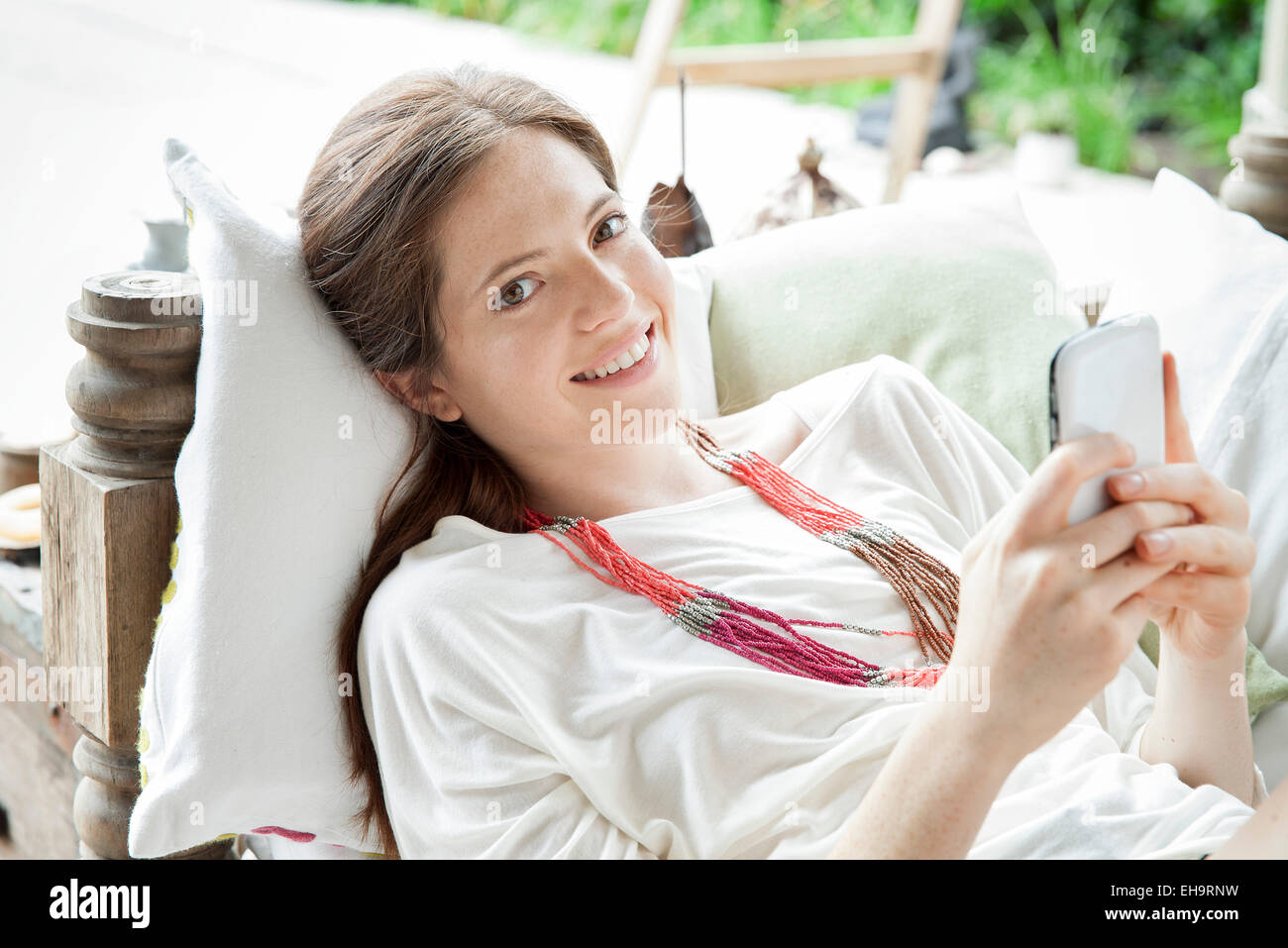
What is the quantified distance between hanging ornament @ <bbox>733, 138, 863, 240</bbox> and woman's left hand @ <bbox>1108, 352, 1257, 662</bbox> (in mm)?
996

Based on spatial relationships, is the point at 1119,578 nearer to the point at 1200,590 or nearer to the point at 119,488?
the point at 1200,590

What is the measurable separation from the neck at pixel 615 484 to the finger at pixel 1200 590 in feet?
1.72

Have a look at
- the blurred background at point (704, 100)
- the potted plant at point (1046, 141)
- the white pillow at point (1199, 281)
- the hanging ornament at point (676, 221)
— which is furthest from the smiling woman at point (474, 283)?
the potted plant at point (1046, 141)

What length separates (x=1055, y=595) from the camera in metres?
0.84

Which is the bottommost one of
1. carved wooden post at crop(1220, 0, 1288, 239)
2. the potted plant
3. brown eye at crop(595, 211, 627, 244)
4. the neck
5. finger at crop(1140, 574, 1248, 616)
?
finger at crop(1140, 574, 1248, 616)

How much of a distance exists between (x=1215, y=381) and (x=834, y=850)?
777 mm

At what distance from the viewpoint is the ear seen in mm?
1250

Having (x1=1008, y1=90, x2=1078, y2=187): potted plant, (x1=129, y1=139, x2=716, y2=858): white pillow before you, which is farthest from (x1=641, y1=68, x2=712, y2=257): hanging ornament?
(x1=1008, y1=90, x2=1078, y2=187): potted plant

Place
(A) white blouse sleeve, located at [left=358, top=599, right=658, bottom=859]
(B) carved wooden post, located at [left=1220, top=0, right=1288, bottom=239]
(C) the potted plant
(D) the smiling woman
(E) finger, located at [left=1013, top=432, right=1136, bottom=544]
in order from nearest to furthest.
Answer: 1. (E) finger, located at [left=1013, top=432, right=1136, bottom=544]
2. (A) white blouse sleeve, located at [left=358, top=599, right=658, bottom=859]
3. (D) the smiling woman
4. (B) carved wooden post, located at [left=1220, top=0, right=1288, bottom=239]
5. (C) the potted plant

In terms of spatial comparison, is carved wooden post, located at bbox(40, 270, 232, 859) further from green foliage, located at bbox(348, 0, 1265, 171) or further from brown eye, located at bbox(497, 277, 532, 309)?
green foliage, located at bbox(348, 0, 1265, 171)

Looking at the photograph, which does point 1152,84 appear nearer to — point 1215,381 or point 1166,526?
point 1215,381

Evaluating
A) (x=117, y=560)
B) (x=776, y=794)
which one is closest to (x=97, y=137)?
(x=117, y=560)

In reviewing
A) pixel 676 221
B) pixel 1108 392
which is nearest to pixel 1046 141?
pixel 676 221

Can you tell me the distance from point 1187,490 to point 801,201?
3.60ft
